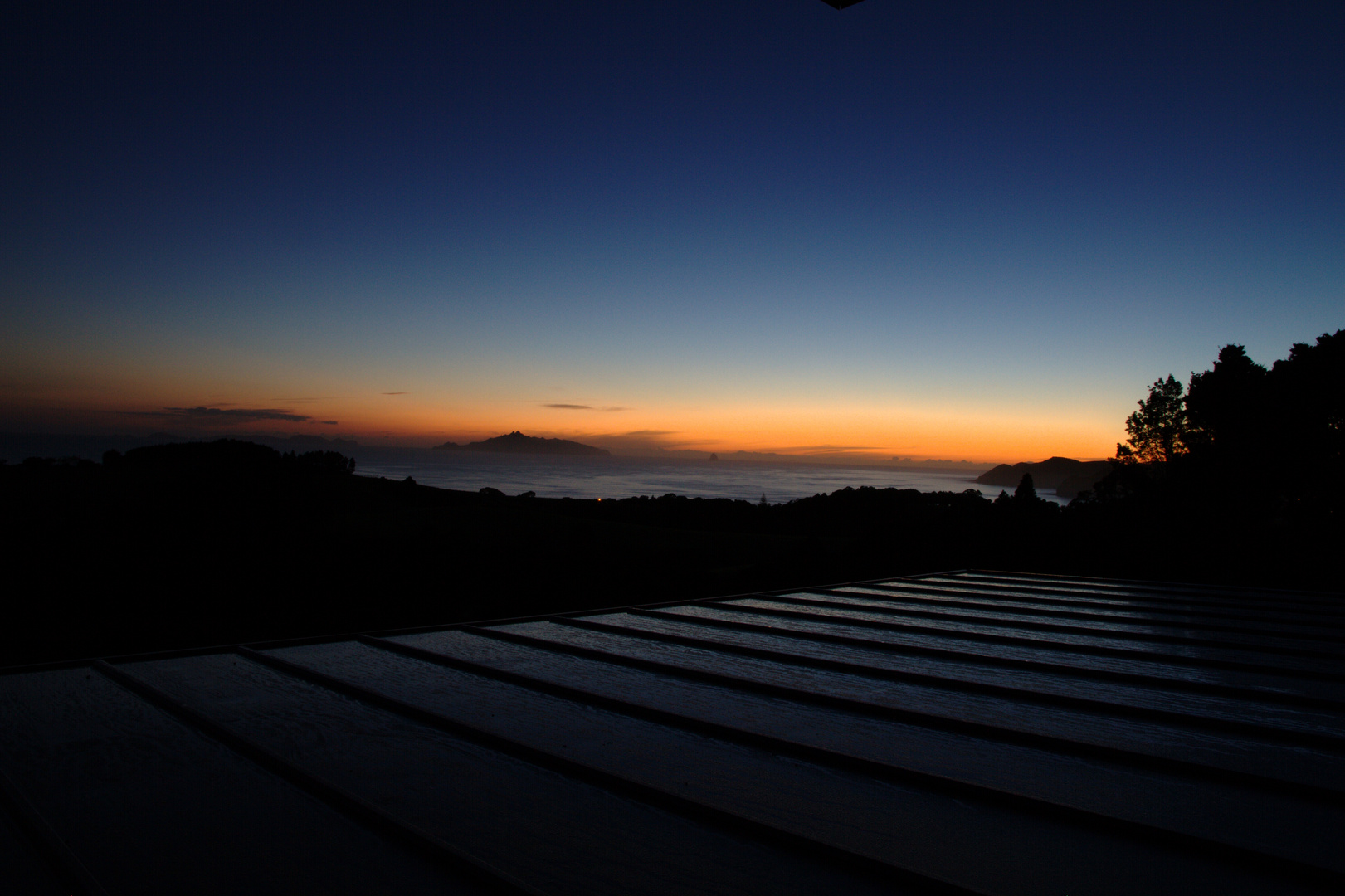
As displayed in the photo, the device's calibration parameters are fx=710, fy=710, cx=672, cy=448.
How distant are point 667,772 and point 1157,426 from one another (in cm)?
4055

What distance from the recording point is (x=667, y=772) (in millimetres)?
2174

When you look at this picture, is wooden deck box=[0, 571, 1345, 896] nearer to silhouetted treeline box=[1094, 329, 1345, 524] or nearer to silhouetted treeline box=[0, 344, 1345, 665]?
silhouetted treeline box=[0, 344, 1345, 665]

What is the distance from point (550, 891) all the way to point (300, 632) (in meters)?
22.9

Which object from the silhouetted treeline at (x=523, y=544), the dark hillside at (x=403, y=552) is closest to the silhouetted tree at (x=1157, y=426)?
the silhouetted treeline at (x=523, y=544)

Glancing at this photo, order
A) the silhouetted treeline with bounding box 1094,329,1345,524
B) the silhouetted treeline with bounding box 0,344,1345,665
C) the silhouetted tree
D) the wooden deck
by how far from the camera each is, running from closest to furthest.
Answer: the wooden deck → the silhouetted treeline with bounding box 0,344,1345,665 → the silhouetted treeline with bounding box 1094,329,1345,524 → the silhouetted tree

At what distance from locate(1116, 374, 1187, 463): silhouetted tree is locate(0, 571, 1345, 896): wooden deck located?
3603 cm

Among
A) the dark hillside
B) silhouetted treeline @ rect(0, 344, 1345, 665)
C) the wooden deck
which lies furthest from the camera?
silhouetted treeline @ rect(0, 344, 1345, 665)

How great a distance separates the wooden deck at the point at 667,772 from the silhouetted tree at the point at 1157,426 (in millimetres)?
36035

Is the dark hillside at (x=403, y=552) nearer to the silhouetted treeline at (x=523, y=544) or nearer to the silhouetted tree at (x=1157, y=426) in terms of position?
the silhouetted treeline at (x=523, y=544)

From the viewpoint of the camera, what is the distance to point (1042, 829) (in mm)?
1812

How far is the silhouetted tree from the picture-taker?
3419 centimetres

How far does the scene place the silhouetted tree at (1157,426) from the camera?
3419 cm

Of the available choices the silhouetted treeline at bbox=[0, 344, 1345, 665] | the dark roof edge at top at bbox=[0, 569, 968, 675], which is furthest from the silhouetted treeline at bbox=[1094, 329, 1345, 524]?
the dark roof edge at top at bbox=[0, 569, 968, 675]

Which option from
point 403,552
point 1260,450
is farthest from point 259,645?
point 1260,450
